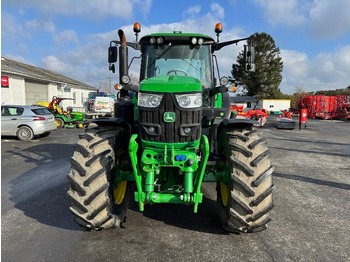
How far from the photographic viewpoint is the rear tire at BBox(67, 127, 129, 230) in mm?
3066

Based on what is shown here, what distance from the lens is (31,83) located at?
2434 cm

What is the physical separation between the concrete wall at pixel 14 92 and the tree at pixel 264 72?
3949 cm

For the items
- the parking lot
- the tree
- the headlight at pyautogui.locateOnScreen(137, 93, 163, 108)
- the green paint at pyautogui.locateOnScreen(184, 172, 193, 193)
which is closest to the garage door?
the parking lot

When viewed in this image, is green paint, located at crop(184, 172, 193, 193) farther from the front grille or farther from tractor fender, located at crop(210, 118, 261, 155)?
tractor fender, located at crop(210, 118, 261, 155)

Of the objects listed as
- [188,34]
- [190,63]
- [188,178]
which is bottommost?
[188,178]

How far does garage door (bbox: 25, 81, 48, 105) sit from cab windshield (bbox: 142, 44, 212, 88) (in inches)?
907

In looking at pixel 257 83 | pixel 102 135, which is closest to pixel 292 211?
pixel 102 135

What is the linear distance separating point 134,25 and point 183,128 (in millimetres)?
2880

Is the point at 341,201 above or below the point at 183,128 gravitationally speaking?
below

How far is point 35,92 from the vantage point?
25125mm

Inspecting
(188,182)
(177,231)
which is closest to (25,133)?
(177,231)

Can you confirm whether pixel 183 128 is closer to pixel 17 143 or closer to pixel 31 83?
pixel 17 143

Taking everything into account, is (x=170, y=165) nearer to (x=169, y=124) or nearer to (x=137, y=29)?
(x=169, y=124)

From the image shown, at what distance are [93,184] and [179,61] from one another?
229cm
